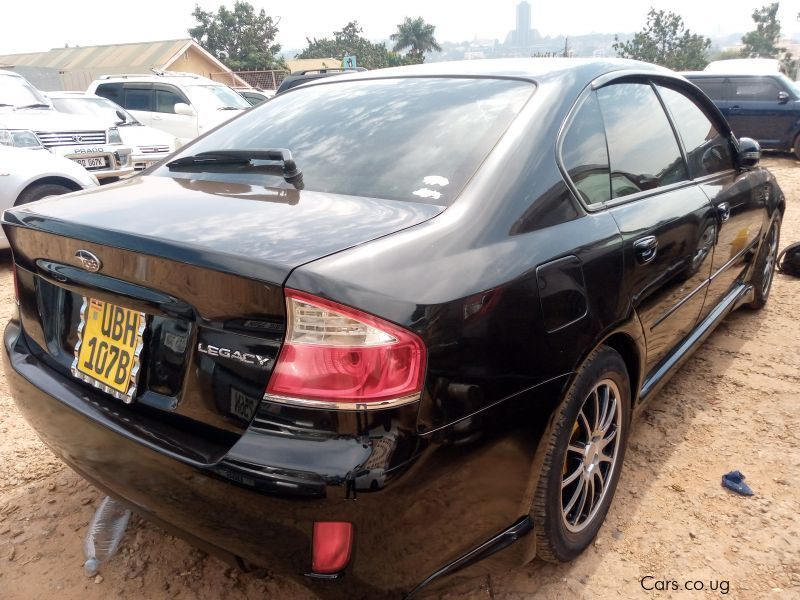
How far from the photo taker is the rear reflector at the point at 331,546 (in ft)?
4.49

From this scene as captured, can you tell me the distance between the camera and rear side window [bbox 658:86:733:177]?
2871 mm

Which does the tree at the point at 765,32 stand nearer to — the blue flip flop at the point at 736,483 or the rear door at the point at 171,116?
the rear door at the point at 171,116

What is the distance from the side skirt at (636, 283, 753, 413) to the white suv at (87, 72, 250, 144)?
31.4 ft

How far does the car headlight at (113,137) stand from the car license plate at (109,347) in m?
7.28

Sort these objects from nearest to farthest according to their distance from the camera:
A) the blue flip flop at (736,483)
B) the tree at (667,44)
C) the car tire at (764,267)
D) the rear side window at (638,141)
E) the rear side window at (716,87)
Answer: the rear side window at (638,141)
the blue flip flop at (736,483)
the car tire at (764,267)
the rear side window at (716,87)
the tree at (667,44)

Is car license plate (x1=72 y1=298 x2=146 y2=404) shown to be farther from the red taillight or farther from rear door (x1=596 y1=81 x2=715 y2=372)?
→ rear door (x1=596 y1=81 x2=715 y2=372)

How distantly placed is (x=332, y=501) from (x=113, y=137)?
8.22 meters

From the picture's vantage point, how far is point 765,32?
69.0 meters

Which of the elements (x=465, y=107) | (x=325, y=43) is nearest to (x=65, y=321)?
(x=465, y=107)

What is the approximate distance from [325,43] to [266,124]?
76227 millimetres

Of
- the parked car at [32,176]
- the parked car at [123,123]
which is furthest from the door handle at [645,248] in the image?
the parked car at [123,123]

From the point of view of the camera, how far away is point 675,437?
2832 mm

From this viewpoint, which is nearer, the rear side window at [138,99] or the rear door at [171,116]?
the rear door at [171,116]

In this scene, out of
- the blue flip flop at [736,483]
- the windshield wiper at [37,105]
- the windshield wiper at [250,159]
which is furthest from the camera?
the windshield wiper at [37,105]
